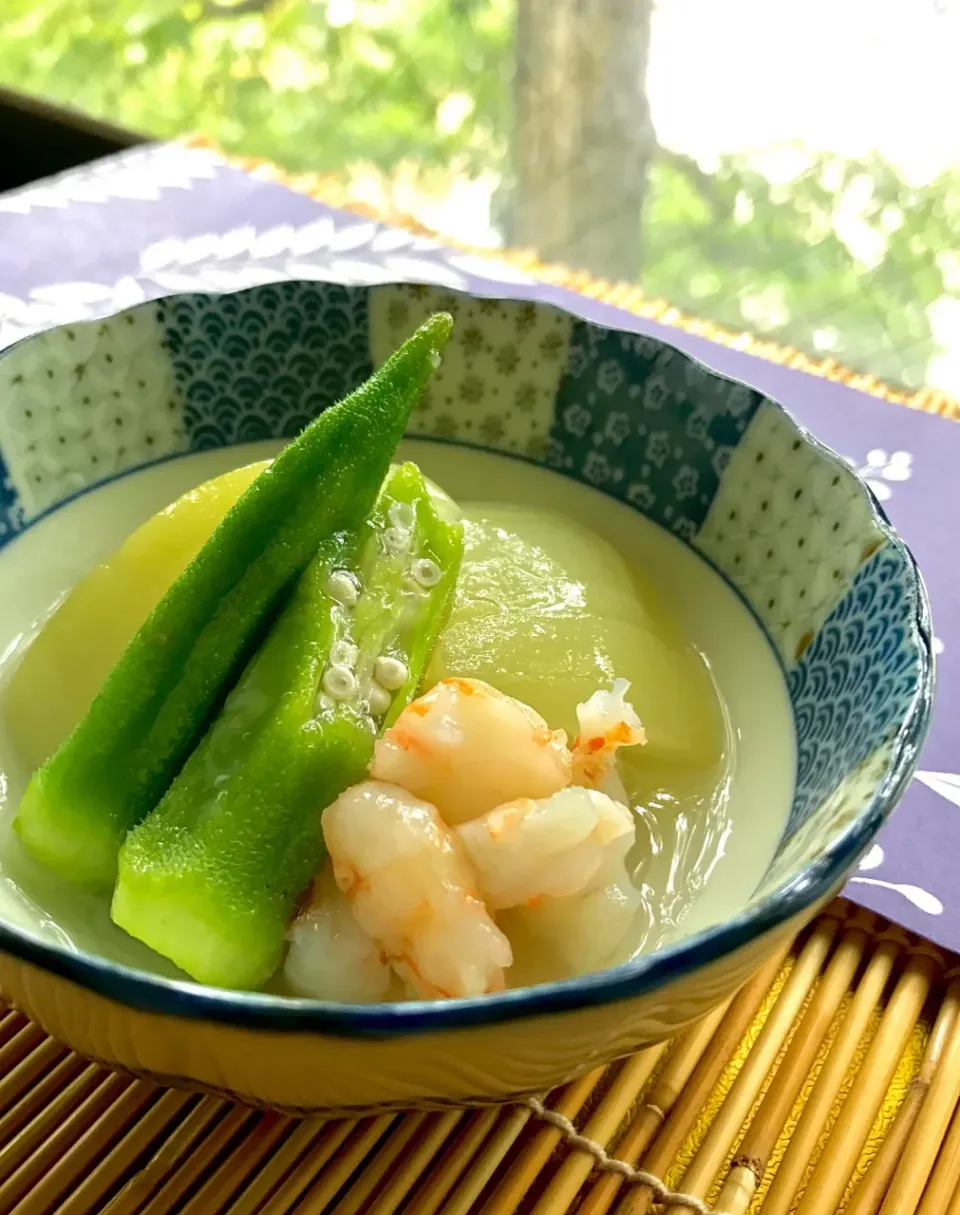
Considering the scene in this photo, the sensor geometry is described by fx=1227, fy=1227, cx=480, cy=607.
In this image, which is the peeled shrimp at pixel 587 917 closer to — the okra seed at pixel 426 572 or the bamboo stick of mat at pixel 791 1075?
the bamboo stick of mat at pixel 791 1075

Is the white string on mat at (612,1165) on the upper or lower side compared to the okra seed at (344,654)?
lower

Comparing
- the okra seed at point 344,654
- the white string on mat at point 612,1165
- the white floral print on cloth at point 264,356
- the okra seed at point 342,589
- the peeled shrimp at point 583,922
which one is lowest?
the white string on mat at point 612,1165

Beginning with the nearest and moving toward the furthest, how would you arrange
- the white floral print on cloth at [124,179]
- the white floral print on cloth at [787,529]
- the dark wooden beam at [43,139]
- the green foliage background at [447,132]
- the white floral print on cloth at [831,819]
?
the white floral print on cloth at [831,819] < the white floral print on cloth at [787,529] < the white floral print on cloth at [124,179] < the dark wooden beam at [43,139] < the green foliage background at [447,132]

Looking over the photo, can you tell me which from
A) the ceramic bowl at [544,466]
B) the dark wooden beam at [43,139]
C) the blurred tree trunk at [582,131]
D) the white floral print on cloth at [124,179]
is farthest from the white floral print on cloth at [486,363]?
the blurred tree trunk at [582,131]

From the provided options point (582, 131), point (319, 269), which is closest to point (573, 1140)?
point (319, 269)

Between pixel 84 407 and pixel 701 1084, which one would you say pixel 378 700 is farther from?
pixel 84 407

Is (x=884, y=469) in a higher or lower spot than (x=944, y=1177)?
higher

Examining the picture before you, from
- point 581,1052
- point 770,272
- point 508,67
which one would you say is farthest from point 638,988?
point 508,67
